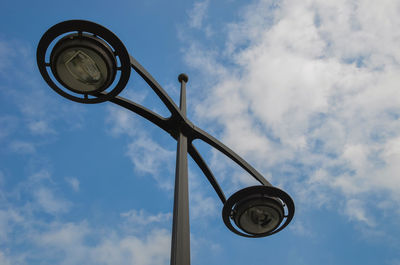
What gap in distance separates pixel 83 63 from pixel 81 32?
322 millimetres

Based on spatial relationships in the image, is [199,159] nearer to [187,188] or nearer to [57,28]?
[187,188]

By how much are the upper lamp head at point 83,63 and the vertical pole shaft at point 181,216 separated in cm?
118

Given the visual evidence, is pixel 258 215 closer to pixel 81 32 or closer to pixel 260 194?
pixel 260 194

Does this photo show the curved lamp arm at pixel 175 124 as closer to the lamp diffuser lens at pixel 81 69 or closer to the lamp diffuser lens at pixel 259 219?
the lamp diffuser lens at pixel 81 69

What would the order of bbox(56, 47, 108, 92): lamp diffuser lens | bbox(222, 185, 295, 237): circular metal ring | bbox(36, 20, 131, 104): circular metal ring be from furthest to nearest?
bbox(222, 185, 295, 237): circular metal ring → bbox(56, 47, 108, 92): lamp diffuser lens → bbox(36, 20, 131, 104): circular metal ring

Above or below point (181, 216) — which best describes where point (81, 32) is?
above

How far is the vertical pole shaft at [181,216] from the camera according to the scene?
8.98 ft

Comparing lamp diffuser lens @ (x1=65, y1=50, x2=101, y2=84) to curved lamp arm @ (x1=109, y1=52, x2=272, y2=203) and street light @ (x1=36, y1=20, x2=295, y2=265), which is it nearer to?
street light @ (x1=36, y1=20, x2=295, y2=265)

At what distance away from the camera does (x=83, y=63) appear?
340cm

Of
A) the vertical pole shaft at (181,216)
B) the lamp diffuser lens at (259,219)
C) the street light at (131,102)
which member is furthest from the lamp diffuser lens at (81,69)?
the lamp diffuser lens at (259,219)

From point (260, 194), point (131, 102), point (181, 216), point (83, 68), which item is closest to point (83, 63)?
point (83, 68)

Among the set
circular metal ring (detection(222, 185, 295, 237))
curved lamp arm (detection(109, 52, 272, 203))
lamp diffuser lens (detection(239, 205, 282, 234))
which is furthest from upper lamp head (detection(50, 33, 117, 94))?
lamp diffuser lens (detection(239, 205, 282, 234))

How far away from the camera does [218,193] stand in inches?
203

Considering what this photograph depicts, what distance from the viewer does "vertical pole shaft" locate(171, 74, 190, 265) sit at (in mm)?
2736
